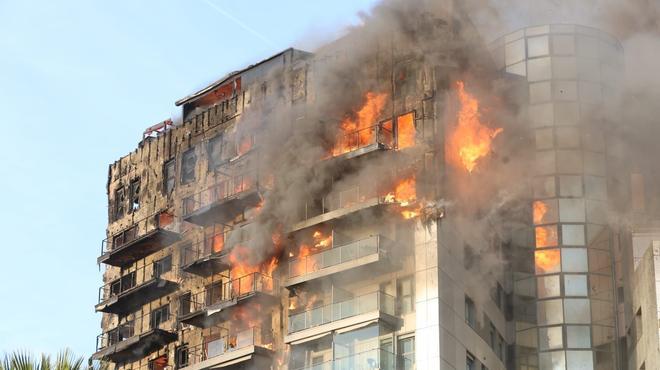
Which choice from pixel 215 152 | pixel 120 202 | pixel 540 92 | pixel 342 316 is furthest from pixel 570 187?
pixel 120 202

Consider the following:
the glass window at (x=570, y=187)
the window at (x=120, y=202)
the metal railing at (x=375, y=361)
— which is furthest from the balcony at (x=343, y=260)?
the window at (x=120, y=202)

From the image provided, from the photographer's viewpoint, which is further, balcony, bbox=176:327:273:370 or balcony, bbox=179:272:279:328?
balcony, bbox=179:272:279:328

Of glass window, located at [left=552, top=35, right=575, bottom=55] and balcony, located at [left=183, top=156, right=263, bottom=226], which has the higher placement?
glass window, located at [left=552, top=35, right=575, bottom=55]

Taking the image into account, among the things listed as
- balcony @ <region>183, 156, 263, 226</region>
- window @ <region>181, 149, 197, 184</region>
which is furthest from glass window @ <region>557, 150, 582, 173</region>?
window @ <region>181, 149, 197, 184</region>

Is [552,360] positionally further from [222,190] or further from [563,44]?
[222,190]

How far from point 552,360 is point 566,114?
16377 mm

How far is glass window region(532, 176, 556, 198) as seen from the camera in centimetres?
9494

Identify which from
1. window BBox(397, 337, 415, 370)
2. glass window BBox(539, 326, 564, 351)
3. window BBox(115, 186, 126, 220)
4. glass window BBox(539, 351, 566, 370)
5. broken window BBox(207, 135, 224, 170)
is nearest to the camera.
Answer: window BBox(397, 337, 415, 370)

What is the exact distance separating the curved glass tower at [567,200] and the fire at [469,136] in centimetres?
680

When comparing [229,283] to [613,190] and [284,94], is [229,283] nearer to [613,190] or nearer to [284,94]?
[284,94]

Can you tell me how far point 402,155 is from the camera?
83.1 m

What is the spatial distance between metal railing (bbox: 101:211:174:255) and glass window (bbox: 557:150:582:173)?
2534 centimetres

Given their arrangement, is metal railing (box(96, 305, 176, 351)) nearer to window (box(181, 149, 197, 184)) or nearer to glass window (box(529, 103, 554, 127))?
window (box(181, 149, 197, 184))

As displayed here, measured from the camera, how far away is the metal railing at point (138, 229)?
319ft
